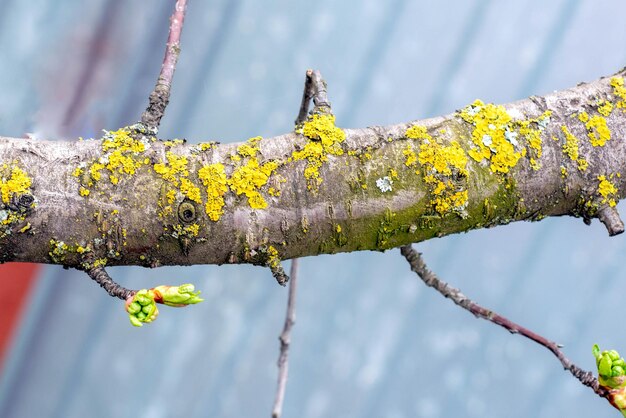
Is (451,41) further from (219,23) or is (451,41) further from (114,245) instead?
(114,245)

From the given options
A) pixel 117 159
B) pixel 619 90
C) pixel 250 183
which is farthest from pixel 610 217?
pixel 117 159

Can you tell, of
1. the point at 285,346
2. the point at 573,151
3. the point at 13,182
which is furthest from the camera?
the point at 285,346

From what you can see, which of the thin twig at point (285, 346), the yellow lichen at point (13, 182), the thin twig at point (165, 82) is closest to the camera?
the yellow lichen at point (13, 182)

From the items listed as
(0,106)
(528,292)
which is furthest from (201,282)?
(528,292)

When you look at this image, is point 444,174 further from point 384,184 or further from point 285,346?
point 285,346

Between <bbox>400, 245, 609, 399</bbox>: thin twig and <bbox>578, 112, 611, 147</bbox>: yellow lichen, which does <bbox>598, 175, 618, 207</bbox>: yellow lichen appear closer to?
<bbox>578, 112, 611, 147</bbox>: yellow lichen

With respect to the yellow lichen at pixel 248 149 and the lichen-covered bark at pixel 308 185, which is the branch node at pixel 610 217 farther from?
the yellow lichen at pixel 248 149

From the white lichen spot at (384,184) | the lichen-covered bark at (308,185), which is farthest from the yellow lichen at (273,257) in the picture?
the white lichen spot at (384,184)
